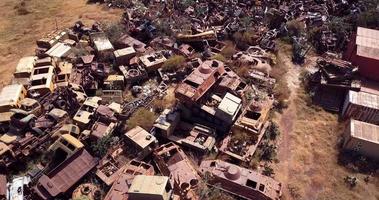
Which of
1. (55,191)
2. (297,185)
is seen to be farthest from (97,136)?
(297,185)

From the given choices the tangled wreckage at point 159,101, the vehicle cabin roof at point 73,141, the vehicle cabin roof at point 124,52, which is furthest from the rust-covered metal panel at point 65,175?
the vehicle cabin roof at point 124,52

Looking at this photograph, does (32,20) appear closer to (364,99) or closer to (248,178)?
(248,178)

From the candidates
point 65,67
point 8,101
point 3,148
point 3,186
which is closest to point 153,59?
point 65,67

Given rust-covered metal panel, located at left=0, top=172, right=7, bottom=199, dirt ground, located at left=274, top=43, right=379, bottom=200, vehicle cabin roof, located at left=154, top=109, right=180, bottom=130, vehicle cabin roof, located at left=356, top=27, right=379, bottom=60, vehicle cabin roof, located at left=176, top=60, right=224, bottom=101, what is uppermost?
vehicle cabin roof, located at left=176, top=60, right=224, bottom=101

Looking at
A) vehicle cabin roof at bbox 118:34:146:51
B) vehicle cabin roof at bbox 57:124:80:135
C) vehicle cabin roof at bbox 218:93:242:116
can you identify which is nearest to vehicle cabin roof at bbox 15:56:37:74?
vehicle cabin roof at bbox 118:34:146:51

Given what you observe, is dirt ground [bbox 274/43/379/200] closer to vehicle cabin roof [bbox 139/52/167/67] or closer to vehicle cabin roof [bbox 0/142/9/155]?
vehicle cabin roof [bbox 139/52/167/67]

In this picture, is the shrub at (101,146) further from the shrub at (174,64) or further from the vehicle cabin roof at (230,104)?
the shrub at (174,64)
